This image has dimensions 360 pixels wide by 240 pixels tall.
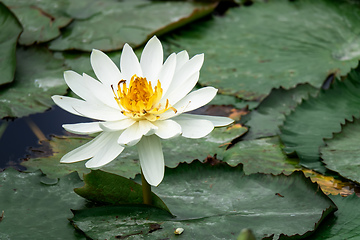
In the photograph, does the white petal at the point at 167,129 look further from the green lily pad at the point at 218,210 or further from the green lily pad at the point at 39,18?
the green lily pad at the point at 39,18

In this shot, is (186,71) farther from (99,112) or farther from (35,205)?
(35,205)

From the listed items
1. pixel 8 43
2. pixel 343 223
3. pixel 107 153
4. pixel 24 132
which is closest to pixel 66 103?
pixel 107 153

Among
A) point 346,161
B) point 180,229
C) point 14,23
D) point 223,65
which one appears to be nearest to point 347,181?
point 346,161

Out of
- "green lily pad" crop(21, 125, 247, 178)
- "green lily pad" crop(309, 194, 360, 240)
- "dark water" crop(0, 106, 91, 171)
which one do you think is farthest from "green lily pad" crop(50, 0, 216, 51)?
"green lily pad" crop(309, 194, 360, 240)

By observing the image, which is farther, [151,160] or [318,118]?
[318,118]

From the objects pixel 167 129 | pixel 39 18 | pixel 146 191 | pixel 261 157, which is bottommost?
pixel 261 157

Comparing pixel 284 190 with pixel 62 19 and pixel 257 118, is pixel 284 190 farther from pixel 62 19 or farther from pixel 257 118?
pixel 62 19

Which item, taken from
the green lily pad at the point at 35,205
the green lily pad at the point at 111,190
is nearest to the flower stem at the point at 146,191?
the green lily pad at the point at 111,190
